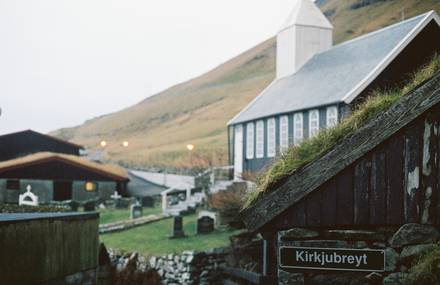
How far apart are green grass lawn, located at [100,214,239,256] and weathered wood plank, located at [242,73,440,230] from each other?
1224cm

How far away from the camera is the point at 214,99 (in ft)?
490

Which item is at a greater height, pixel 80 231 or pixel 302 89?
pixel 302 89

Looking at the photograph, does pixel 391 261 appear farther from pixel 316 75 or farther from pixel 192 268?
pixel 316 75

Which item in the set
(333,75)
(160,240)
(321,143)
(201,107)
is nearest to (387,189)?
(321,143)

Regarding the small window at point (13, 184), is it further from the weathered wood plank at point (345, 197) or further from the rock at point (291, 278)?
the weathered wood plank at point (345, 197)

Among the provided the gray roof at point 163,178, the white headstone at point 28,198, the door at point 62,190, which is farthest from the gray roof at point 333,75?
the gray roof at point 163,178

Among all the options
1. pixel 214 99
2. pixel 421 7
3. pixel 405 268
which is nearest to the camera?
pixel 405 268

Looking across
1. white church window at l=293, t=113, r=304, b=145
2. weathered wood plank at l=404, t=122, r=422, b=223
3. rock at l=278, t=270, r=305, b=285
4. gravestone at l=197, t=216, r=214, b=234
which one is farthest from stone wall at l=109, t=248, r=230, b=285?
weathered wood plank at l=404, t=122, r=422, b=223

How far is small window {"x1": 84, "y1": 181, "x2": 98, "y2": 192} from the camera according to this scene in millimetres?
43375

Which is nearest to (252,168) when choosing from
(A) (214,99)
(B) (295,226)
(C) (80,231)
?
(C) (80,231)

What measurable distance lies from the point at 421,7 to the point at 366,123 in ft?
225

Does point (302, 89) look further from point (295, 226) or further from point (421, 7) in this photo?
point (421, 7)

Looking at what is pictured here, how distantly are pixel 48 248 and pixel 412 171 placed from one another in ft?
24.7

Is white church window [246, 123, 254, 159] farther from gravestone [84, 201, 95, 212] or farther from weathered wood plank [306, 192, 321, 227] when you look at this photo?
weathered wood plank [306, 192, 321, 227]
